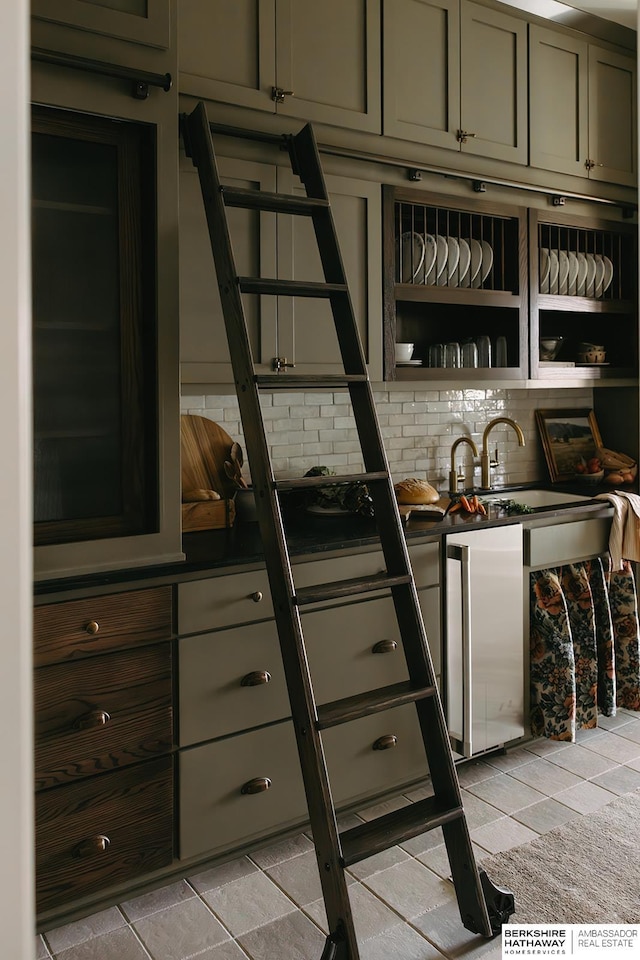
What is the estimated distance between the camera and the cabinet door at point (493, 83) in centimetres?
312

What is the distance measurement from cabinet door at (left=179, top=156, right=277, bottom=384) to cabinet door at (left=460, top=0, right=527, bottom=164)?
1.00 m

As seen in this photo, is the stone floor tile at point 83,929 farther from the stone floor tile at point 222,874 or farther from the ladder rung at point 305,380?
the ladder rung at point 305,380

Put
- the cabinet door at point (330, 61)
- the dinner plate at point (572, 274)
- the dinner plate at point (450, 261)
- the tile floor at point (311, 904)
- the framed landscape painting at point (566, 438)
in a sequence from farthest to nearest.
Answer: the framed landscape painting at point (566, 438) < the dinner plate at point (572, 274) < the dinner plate at point (450, 261) < the cabinet door at point (330, 61) < the tile floor at point (311, 904)

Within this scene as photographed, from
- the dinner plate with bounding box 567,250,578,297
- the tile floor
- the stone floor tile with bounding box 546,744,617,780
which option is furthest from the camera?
the dinner plate with bounding box 567,250,578,297

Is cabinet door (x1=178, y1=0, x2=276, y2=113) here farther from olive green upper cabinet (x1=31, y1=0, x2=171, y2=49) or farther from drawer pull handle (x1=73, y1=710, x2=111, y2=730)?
drawer pull handle (x1=73, y1=710, x2=111, y2=730)

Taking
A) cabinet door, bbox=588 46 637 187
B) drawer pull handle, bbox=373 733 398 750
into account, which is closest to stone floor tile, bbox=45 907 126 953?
drawer pull handle, bbox=373 733 398 750

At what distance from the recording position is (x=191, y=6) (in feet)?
8.13

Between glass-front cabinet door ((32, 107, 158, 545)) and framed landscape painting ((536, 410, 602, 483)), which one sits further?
framed landscape painting ((536, 410, 602, 483))

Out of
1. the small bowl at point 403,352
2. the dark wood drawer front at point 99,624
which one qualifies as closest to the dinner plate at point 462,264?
the small bowl at point 403,352

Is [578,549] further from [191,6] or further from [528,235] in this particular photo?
[191,6]

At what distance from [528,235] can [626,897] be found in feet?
8.31

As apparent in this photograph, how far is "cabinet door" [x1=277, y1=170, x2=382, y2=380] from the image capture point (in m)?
2.76

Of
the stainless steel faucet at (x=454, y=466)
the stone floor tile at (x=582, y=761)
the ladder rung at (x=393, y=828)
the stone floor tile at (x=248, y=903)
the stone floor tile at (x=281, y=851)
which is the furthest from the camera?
the stainless steel faucet at (x=454, y=466)

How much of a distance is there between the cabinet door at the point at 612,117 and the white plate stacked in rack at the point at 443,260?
0.77 meters
